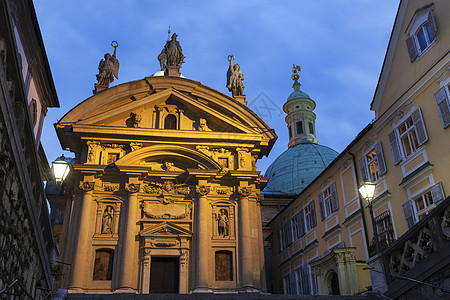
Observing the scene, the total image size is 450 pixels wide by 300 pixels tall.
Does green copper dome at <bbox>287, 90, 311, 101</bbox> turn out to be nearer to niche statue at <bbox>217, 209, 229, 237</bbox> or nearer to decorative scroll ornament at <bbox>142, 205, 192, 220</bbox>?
niche statue at <bbox>217, 209, 229, 237</bbox>

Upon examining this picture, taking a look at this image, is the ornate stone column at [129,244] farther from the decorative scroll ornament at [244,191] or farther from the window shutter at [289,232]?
the window shutter at [289,232]

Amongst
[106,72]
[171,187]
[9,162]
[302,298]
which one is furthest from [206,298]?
[106,72]

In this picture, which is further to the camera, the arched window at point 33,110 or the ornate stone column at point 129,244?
the ornate stone column at point 129,244

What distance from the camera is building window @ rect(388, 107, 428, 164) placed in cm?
1811

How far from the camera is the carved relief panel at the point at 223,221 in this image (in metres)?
26.3

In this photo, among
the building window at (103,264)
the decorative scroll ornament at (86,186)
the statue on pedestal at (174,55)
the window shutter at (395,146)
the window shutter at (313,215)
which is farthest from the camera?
the statue on pedestal at (174,55)

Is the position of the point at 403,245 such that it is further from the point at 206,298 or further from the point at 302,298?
the point at 206,298

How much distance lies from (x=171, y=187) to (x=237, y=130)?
5.63m

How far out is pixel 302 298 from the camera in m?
14.0

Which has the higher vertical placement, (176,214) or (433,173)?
(176,214)

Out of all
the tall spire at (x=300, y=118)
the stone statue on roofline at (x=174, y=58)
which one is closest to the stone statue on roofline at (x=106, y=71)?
the stone statue on roofline at (x=174, y=58)

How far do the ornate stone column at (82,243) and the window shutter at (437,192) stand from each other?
1727cm

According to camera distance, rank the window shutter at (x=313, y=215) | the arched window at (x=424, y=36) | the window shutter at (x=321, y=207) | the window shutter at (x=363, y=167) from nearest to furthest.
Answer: the arched window at (x=424, y=36)
the window shutter at (x=363, y=167)
the window shutter at (x=321, y=207)
the window shutter at (x=313, y=215)

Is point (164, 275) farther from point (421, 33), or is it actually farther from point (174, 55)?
point (421, 33)
